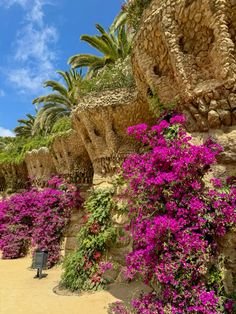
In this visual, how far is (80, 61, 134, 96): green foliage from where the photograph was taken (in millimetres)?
7652

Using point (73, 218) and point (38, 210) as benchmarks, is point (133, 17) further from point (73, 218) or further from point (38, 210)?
point (38, 210)

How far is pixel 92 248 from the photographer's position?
6.57 metres

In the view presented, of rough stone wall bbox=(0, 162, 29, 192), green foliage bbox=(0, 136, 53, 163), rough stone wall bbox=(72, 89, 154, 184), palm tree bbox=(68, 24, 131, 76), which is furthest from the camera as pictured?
rough stone wall bbox=(0, 162, 29, 192)

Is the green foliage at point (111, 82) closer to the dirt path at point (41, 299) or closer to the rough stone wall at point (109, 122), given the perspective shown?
the rough stone wall at point (109, 122)

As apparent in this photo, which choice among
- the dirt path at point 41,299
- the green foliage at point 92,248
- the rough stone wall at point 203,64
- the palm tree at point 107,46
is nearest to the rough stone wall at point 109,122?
the green foliage at point 92,248

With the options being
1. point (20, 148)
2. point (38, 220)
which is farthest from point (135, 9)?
point (20, 148)

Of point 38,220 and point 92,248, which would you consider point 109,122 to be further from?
point 38,220

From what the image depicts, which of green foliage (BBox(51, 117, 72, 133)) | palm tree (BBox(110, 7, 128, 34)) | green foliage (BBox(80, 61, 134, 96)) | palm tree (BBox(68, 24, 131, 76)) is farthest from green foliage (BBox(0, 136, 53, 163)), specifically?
palm tree (BBox(110, 7, 128, 34))

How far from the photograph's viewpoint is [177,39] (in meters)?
4.71

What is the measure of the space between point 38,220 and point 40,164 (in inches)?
186

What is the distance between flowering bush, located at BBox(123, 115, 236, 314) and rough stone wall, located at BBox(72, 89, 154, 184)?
3224mm

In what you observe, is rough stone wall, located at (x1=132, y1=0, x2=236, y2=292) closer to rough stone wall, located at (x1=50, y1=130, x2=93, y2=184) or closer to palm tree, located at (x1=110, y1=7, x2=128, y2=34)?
palm tree, located at (x1=110, y1=7, x2=128, y2=34)

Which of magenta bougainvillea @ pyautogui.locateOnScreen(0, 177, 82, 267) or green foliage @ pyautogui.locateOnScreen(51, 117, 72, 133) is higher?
green foliage @ pyautogui.locateOnScreen(51, 117, 72, 133)

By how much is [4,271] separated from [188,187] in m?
6.83
